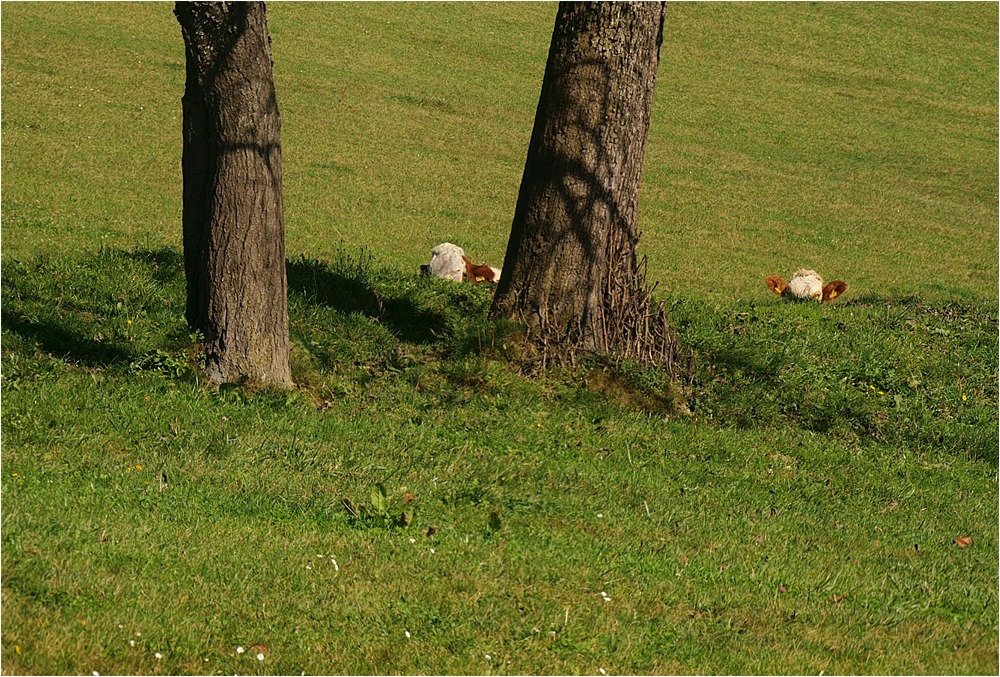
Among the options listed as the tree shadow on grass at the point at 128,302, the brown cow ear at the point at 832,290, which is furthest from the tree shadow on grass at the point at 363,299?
the brown cow ear at the point at 832,290

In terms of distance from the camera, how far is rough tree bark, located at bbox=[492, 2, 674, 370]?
786 centimetres

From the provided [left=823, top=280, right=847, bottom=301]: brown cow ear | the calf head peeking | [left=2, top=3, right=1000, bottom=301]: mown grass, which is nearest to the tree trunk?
[left=2, top=3, right=1000, bottom=301]: mown grass

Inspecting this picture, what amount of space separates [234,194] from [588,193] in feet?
8.70

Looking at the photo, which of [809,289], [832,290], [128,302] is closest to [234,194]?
[128,302]

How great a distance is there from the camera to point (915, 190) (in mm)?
26359

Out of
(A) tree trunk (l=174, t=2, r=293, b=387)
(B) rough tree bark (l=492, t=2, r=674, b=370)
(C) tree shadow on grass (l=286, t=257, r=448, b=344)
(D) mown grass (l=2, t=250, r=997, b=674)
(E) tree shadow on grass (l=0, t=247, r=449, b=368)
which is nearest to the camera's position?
(D) mown grass (l=2, t=250, r=997, b=674)

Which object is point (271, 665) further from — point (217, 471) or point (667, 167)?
point (667, 167)

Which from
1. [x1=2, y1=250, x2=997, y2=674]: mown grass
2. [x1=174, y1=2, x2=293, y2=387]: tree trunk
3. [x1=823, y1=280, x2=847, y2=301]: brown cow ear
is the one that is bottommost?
[x1=2, y1=250, x2=997, y2=674]: mown grass

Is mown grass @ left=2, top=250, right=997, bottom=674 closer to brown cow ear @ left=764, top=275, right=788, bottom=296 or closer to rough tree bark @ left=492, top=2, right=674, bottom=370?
rough tree bark @ left=492, top=2, right=674, bottom=370

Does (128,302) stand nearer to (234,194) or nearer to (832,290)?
(234,194)

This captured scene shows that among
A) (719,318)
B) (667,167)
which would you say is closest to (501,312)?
Answer: (719,318)

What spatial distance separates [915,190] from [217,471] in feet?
79.4

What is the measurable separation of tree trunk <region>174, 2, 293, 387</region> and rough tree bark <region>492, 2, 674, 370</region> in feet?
6.74

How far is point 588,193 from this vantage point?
7977mm
